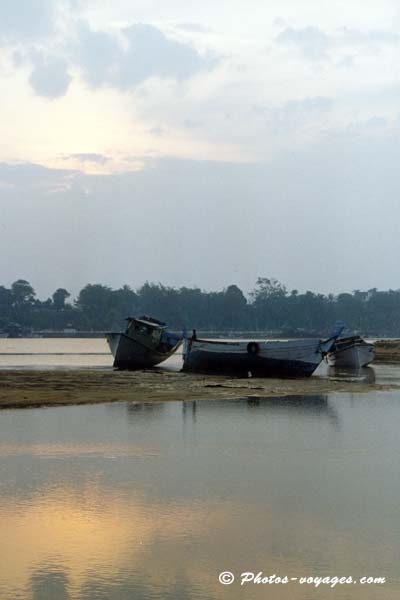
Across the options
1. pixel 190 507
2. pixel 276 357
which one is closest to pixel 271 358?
pixel 276 357

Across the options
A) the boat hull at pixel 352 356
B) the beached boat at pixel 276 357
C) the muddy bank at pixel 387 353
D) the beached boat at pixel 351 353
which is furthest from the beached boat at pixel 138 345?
the muddy bank at pixel 387 353

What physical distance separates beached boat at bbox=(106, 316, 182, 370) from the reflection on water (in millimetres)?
26381

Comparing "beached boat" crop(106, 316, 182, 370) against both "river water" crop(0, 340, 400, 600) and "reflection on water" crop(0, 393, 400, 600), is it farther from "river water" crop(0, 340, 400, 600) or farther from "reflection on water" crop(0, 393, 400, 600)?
"river water" crop(0, 340, 400, 600)

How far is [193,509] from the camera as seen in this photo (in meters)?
11.0

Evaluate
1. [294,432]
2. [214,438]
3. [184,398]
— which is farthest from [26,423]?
[184,398]

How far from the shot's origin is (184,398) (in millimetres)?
26250

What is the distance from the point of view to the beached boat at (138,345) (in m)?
46.1

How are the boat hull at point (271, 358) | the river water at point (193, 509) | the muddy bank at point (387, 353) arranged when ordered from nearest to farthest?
the river water at point (193, 509) < the boat hull at point (271, 358) < the muddy bank at point (387, 353)

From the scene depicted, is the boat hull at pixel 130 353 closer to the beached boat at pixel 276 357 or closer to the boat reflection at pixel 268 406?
the beached boat at pixel 276 357

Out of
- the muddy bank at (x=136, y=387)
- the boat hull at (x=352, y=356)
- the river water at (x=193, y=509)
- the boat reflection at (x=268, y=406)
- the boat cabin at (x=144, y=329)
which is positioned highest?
the boat cabin at (x=144, y=329)

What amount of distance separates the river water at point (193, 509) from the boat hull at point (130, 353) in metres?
26.5

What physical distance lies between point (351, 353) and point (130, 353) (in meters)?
12.3

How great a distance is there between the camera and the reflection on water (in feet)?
27.3

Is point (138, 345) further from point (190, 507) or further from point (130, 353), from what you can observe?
point (190, 507)
